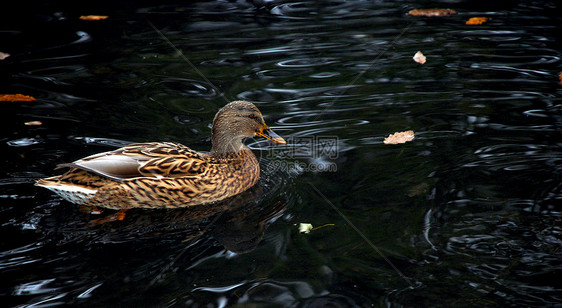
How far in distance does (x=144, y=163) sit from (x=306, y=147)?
6.38 ft

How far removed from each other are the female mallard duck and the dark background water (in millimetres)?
184

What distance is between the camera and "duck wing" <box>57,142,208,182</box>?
17.0 feet

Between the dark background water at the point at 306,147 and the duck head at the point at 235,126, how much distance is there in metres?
0.46

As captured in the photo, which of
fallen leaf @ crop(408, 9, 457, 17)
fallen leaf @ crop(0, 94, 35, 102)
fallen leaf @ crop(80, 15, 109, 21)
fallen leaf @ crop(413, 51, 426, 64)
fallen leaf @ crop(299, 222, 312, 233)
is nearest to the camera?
fallen leaf @ crop(299, 222, 312, 233)

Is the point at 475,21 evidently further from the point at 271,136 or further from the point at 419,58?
the point at 271,136

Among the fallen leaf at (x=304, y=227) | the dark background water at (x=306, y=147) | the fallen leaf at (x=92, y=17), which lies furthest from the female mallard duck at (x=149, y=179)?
the fallen leaf at (x=92, y=17)

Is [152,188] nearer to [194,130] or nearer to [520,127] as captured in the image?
[194,130]

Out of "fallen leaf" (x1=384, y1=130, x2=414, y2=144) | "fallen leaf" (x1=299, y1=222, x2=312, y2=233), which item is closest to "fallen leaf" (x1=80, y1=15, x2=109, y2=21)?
"fallen leaf" (x1=384, y1=130, x2=414, y2=144)

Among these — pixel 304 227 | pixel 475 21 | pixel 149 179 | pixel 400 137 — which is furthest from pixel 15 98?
pixel 475 21

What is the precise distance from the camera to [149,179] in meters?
5.27

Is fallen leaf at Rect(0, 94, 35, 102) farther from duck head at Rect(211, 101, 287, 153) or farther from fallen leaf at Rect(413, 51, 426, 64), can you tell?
fallen leaf at Rect(413, 51, 426, 64)

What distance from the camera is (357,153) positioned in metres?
5.94

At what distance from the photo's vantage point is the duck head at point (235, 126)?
19.2ft

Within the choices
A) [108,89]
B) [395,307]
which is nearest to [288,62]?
[108,89]
